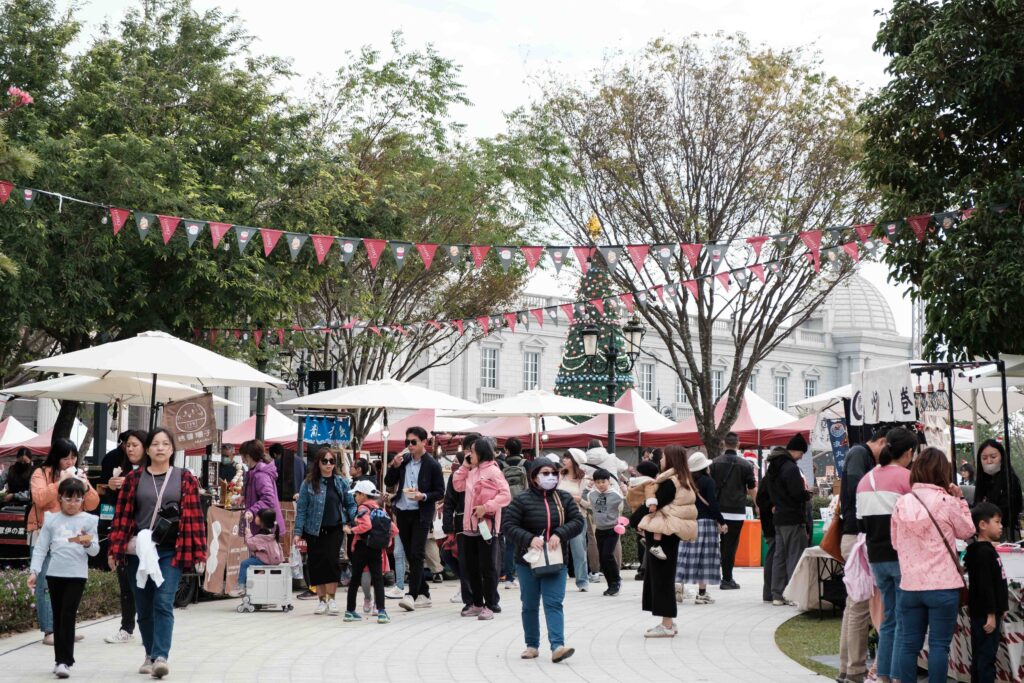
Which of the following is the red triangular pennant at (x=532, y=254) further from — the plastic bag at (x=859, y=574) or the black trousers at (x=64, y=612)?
the black trousers at (x=64, y=612)

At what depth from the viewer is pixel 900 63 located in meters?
14.0

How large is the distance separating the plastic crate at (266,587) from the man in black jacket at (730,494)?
18.2 feet

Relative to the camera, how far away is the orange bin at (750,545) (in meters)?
20.8

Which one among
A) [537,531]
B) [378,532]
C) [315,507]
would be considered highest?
[315,507]

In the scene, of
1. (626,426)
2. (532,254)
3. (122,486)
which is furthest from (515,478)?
(626,426)

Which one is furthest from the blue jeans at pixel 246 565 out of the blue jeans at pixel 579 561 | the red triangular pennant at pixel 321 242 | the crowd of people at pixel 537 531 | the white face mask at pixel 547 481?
the red triangular pennant at pixel 321 242

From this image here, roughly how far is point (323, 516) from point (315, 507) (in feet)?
0.39

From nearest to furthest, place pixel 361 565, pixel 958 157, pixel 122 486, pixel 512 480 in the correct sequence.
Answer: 1. pixel 122 486
2. pixel 361 565
3. pixel 958 157
4. pixel 512 480

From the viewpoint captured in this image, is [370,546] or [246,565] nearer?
[370,546]

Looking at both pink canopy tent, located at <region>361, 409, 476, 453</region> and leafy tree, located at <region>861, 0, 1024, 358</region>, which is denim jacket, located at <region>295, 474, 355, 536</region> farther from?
pink canopy tent, located at <region>361, 409, 476, 453</region>

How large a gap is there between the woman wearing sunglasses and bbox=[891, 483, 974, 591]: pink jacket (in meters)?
6.60

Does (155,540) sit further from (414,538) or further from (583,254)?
(583,254)

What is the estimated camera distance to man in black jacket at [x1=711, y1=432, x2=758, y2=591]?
53.3ft

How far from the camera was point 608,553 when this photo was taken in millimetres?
15688
